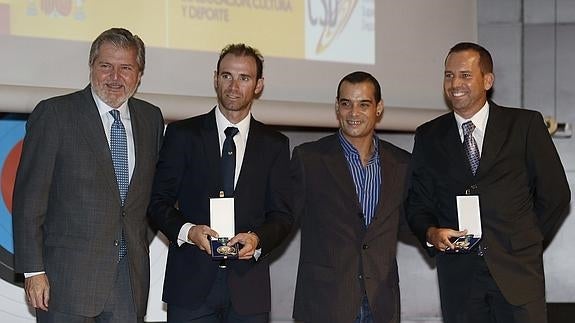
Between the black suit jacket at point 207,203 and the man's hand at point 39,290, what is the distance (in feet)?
1.65

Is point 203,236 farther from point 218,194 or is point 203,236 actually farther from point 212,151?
point 212,151

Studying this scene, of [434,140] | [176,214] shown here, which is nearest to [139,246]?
[176,214]

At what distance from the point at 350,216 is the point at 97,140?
1.13 metres

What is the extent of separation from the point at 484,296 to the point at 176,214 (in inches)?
52.3

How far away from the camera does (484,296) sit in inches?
150

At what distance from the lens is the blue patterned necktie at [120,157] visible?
3.47m

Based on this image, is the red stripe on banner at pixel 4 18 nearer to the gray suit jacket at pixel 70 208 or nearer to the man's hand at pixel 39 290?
the gray suit jacket at pixel 70 208

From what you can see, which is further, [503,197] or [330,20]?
[330,20]

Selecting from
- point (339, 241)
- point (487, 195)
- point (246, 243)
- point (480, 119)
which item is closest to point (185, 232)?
point (246, 243)

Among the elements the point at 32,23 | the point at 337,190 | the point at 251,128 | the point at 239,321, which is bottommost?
the point at 239,321

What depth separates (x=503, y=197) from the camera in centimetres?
386

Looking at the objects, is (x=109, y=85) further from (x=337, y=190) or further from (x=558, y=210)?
(x=558, y=210)

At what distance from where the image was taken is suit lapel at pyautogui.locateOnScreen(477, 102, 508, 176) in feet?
12.7

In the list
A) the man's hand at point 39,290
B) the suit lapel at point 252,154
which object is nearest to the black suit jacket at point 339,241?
the suit lapel at point 252,154
